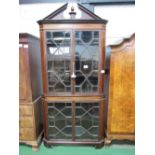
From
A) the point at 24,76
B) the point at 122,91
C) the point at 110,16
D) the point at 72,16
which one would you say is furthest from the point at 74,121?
the point at 110,16

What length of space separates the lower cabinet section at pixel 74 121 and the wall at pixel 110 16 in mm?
1133

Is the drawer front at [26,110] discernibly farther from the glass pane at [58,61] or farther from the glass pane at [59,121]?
the glass pane at [58,61]

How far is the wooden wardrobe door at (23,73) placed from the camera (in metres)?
2.24

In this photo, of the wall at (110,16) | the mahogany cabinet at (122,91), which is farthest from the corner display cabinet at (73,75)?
the wall at (110,16)

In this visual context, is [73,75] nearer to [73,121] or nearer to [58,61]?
[58,61]

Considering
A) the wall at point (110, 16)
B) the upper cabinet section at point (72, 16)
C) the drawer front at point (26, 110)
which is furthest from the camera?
the wall at point (110, 16)

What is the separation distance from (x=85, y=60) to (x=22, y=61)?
2.46ft

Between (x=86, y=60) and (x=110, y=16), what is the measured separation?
0.95m

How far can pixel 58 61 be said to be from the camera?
228 centimetres

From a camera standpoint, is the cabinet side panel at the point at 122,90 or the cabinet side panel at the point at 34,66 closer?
the cabinet side panel at the point at 122,90

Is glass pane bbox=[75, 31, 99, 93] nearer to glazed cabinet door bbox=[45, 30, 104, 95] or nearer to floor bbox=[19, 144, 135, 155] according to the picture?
glazed cabinet door bbox=[45, 30, 104, 95]
